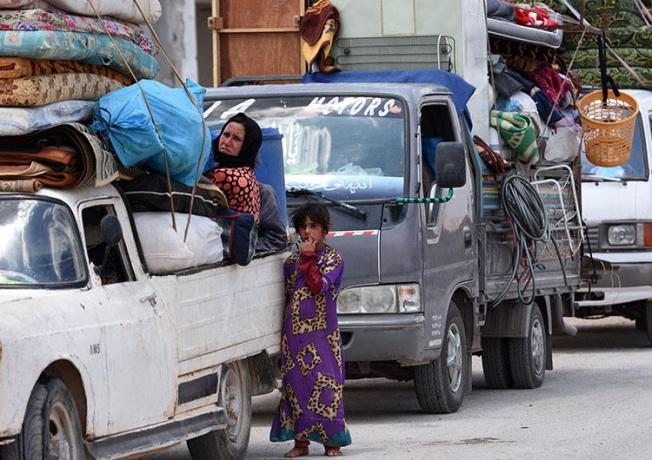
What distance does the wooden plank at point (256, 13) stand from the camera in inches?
595

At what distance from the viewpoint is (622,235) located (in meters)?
17.4

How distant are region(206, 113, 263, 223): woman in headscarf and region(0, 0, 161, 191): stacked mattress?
141cm

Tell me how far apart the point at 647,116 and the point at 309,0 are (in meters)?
4.65

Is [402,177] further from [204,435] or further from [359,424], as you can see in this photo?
[204,435]

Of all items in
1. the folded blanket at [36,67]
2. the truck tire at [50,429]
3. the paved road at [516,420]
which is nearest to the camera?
the truck tire at [50,429]

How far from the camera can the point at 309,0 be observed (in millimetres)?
15289

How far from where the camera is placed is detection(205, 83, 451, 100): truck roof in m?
12.1

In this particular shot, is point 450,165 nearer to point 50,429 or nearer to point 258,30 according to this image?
point 258,30

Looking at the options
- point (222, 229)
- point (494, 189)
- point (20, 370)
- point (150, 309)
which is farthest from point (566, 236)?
point (20, 370)

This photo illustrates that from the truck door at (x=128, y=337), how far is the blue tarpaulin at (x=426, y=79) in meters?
5.14

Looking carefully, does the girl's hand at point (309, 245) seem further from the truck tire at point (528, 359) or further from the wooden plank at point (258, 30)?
the wooden plank at point (258, 30)

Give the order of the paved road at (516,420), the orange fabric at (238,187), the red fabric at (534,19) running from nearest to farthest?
the orange fabric at (238,187) → the paved road at (516,420) → the red fabric at (534,19)

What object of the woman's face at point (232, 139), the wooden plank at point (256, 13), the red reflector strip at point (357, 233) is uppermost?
Answer: the wooden plank at point (256, 13)

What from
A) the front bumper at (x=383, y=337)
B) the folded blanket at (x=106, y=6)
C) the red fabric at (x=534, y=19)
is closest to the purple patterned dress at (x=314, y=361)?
the front bumper at (x=383, y=337)
